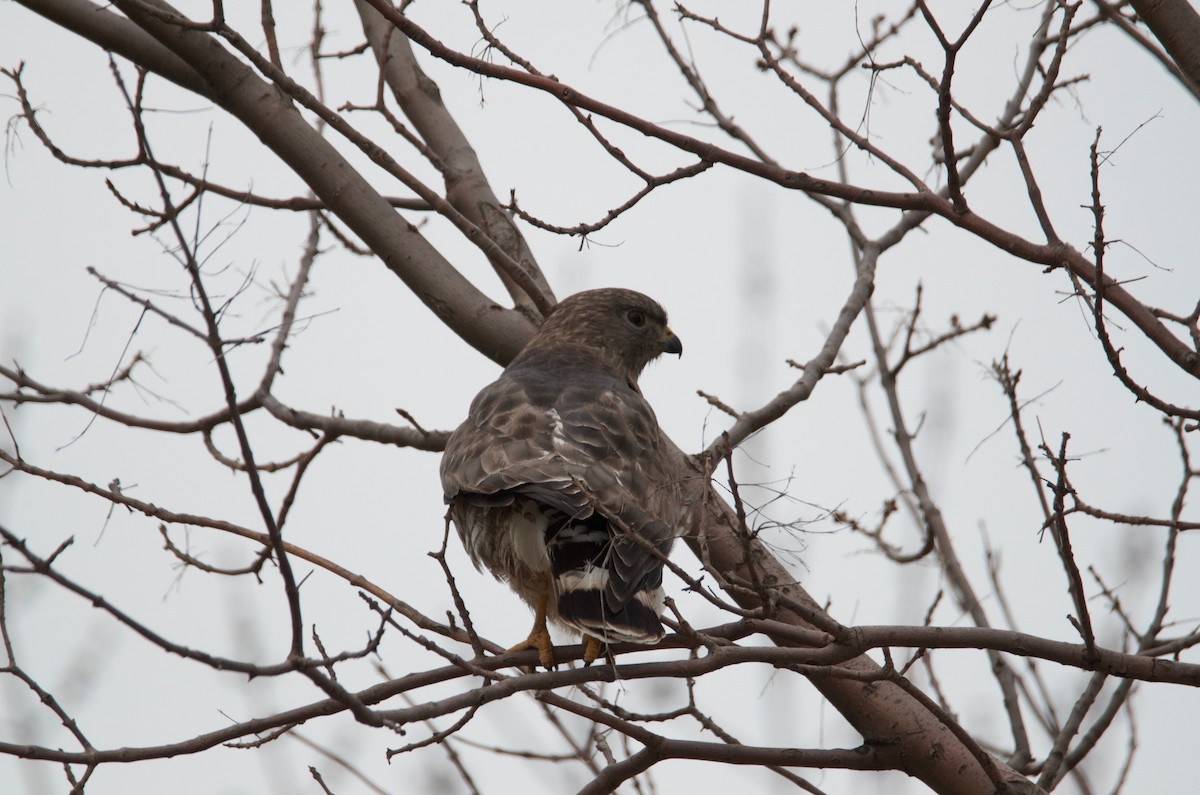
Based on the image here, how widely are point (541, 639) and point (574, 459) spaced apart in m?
0.60

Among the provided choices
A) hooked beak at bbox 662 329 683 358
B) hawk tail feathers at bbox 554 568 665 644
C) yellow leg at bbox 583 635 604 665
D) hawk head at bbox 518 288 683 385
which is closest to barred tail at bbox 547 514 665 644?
hawk tail feathers at bbox 554 568 665 644

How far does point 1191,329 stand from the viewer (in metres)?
3.34

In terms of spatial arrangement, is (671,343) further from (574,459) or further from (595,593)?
(595,593)

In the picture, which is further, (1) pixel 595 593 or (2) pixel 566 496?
(2) pixel 566 496

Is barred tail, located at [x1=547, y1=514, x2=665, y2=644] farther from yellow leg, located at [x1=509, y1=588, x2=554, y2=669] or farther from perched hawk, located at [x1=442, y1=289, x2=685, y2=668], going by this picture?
yellow leg, located at [x1=509, y1=588, x2=554, y2=669]

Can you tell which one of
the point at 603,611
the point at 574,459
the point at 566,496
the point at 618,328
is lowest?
the point at 603,611

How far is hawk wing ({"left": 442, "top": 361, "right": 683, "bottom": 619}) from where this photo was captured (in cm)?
358

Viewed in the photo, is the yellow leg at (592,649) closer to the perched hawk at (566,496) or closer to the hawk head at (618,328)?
the perched hawk at (566,496)

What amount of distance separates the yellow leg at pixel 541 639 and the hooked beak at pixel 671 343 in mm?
2348

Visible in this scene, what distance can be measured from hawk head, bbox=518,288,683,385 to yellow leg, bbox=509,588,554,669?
1.78 meters

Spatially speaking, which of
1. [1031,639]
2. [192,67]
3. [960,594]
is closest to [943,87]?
[1031,639]

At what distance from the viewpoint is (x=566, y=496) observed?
3.67m

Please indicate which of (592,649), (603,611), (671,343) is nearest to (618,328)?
(671,343)

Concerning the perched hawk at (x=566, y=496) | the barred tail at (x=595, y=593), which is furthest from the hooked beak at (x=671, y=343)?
the barred tail at (x=595, y=593)
